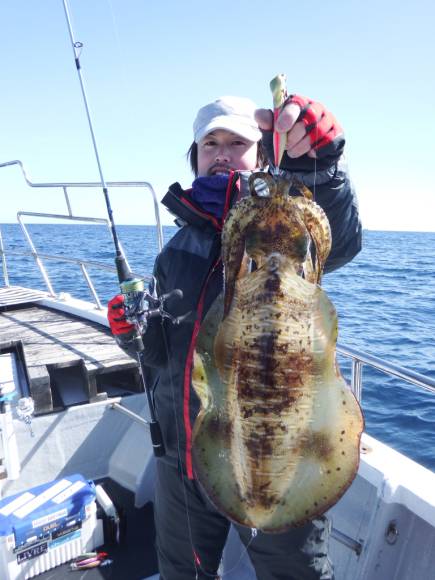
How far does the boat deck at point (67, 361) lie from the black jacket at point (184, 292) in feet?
10.0

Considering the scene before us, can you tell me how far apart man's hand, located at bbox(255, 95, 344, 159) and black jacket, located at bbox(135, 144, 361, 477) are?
43 centimetres

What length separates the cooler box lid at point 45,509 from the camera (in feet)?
13.6

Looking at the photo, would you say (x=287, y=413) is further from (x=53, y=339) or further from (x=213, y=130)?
(x=53, y=339)

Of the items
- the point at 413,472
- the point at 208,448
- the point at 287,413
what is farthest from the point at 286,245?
the point at 413,472

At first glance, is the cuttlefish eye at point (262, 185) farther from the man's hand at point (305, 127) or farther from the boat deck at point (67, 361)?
the boat deck at point (67, 361)

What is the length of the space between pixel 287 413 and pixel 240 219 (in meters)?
0.71

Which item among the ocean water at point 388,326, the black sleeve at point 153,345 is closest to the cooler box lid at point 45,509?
the black sleeve at point 153,345

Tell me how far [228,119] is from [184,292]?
100cm

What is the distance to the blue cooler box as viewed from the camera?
4.14 meters

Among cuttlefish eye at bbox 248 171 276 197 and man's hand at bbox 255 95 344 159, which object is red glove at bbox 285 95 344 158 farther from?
cuttlefish eye at bbox 248 171 276 197

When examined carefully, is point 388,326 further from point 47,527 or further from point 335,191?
point 335,191

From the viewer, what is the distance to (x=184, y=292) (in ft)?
9.28

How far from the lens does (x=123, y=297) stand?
118 inches

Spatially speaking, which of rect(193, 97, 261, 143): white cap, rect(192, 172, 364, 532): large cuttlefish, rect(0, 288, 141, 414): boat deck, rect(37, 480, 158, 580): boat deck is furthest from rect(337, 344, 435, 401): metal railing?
rect(0, 288, 141, 414): boat deck
